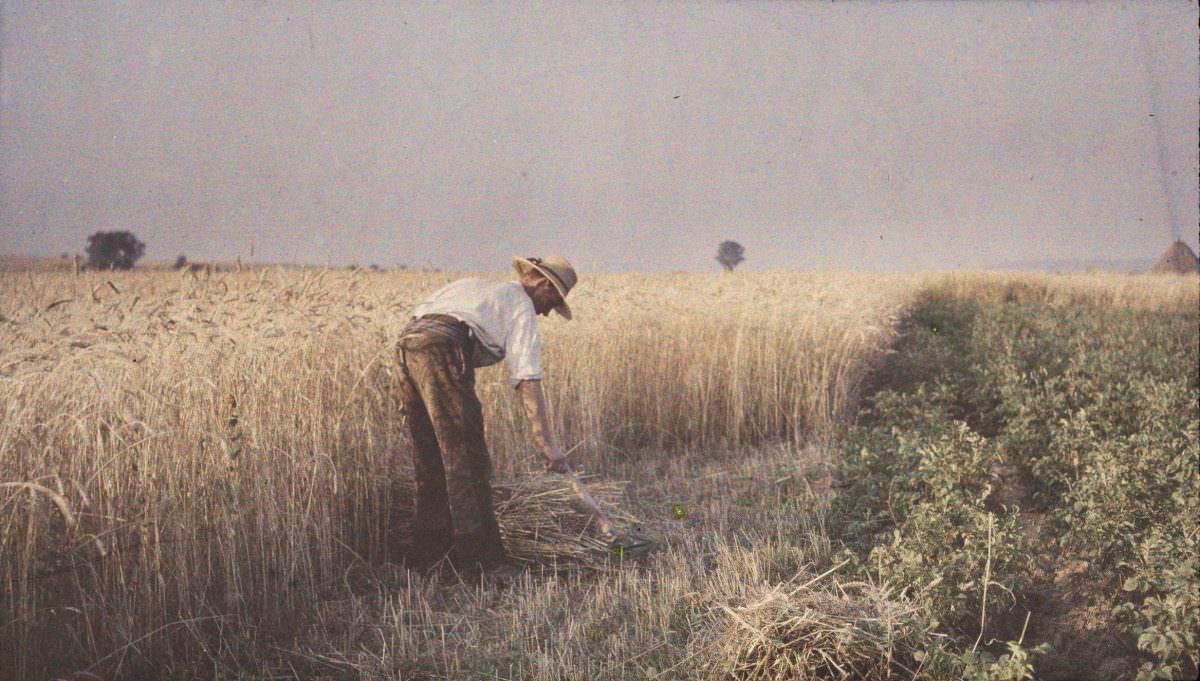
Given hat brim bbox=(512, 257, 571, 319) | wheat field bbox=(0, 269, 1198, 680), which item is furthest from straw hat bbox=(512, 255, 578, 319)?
wheat field bbox=(0, 269, 1198, 680)

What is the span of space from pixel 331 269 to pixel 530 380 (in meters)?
2.23

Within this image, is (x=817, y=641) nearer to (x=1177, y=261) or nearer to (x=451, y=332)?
(x=451, y=332)

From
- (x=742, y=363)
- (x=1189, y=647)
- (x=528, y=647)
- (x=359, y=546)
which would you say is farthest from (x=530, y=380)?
(x=742, y=363)

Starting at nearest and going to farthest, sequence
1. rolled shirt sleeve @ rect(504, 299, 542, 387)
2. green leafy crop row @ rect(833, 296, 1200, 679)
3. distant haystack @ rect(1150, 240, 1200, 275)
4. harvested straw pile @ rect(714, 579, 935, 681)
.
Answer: harvested straw pile @ rect(714, 579, 935, 681) → green leafy crop row @ rect(833, 296, 1200, 679) → rolled shirt sleeve @ rect(504, 299, 542, 387) → distant haystack @ rect(1150, 240, 1200, 275)

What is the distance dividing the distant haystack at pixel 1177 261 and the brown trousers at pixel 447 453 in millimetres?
24651

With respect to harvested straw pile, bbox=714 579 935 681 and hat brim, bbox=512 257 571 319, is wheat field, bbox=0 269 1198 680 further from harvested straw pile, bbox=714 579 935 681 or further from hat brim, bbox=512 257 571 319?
hat brim, bbox=512 257 571 319

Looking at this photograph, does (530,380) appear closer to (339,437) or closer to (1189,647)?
(339,437)

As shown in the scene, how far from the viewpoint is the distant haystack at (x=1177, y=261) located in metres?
23.2

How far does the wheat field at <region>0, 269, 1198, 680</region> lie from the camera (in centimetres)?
341

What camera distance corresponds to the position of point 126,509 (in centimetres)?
364

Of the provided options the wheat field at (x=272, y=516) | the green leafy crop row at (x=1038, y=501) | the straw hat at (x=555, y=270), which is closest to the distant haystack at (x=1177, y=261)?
the green leafy crop row at (x=1038, y=501)

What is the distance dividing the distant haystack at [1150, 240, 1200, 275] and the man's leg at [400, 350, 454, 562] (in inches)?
971

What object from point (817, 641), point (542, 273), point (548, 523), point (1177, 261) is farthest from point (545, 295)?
point (1177, 261)

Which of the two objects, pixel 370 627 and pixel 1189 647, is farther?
pixel 370 627
